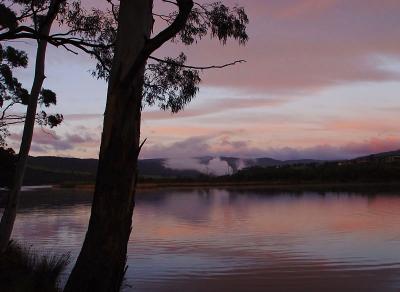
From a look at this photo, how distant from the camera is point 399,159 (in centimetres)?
7281

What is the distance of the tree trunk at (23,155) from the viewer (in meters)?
8.25

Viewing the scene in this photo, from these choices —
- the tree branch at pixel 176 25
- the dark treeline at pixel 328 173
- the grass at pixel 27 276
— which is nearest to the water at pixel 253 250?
the grass at pixel 27 276

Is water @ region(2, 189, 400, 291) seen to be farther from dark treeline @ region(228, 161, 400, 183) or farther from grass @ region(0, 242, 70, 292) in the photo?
dark treeline @ region(228, 161, 400, 183)

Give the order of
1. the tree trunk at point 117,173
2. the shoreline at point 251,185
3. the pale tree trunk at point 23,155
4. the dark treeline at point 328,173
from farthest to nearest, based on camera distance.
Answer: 1. the dark treeline at point 328,173
2. the shoreline at point 251,185
3. the pale tree trunk at point 23,155
4. the tree trunk at point 117,173

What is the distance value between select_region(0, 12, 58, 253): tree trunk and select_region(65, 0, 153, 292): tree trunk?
3.53 metres

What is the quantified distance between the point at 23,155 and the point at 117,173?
4.17m

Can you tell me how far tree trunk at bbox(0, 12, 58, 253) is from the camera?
8250mm

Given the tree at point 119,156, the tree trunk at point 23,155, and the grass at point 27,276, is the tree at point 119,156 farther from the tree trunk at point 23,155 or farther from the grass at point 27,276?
the tree trunk at point 23,155

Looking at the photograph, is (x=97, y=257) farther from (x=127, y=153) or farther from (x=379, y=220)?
(x=379, y=220)

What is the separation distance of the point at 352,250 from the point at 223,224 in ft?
22.7

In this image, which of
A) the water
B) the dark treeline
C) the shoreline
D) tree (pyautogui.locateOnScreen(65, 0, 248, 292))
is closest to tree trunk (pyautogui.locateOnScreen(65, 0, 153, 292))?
tree (pyautogui.locateOnScreen(65, 0, 248, 292))

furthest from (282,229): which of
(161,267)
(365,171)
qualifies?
(365,171)

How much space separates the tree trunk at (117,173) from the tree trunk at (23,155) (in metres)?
3.53

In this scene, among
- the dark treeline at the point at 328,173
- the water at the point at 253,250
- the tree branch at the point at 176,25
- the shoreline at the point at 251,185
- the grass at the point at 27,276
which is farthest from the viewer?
the dark treeline at the point at 328,173
